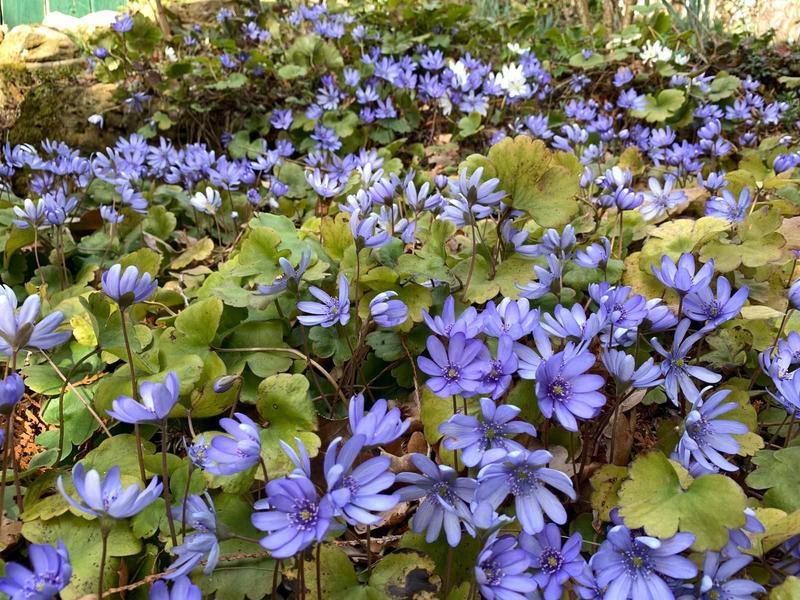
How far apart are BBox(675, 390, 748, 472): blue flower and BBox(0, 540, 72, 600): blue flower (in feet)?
3.22

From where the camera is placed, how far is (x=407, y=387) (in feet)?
5.17

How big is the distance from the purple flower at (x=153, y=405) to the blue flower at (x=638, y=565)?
0.71 metres

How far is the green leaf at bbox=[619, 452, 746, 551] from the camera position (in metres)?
0.94

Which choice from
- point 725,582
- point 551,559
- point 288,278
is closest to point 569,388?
point 551,559

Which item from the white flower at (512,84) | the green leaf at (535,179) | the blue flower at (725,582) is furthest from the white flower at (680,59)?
the blue flower at (725,582)

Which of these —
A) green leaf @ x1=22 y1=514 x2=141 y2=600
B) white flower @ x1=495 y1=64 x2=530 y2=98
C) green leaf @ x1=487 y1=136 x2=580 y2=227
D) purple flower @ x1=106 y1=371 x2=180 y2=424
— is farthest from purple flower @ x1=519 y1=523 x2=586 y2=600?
white flower @ x1=495 y1=64 x2=530 y2=98

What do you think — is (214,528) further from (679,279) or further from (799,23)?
(799,23)

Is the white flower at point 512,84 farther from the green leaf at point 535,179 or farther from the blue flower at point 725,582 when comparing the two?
the blue flower at point 725,582

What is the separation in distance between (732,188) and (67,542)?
7.45 feet

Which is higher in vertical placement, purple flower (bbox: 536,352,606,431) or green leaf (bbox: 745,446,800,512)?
purple flower (bbox: 536,352,606,431)

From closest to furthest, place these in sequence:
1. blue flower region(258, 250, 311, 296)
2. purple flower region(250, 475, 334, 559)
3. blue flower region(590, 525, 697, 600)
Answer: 1. purple flower region(250, 475, 334, 559)
2. blue flower region(590, 525, 697, 600)
3. blue flower region(258, 250, 311, 296)

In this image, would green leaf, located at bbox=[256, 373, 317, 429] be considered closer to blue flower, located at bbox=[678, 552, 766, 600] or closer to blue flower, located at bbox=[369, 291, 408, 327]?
blue flower, located at bbox=[369, 291, 408, 327]

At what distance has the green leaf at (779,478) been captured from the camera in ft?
3.78

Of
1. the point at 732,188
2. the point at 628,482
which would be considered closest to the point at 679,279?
the point at 628,482
